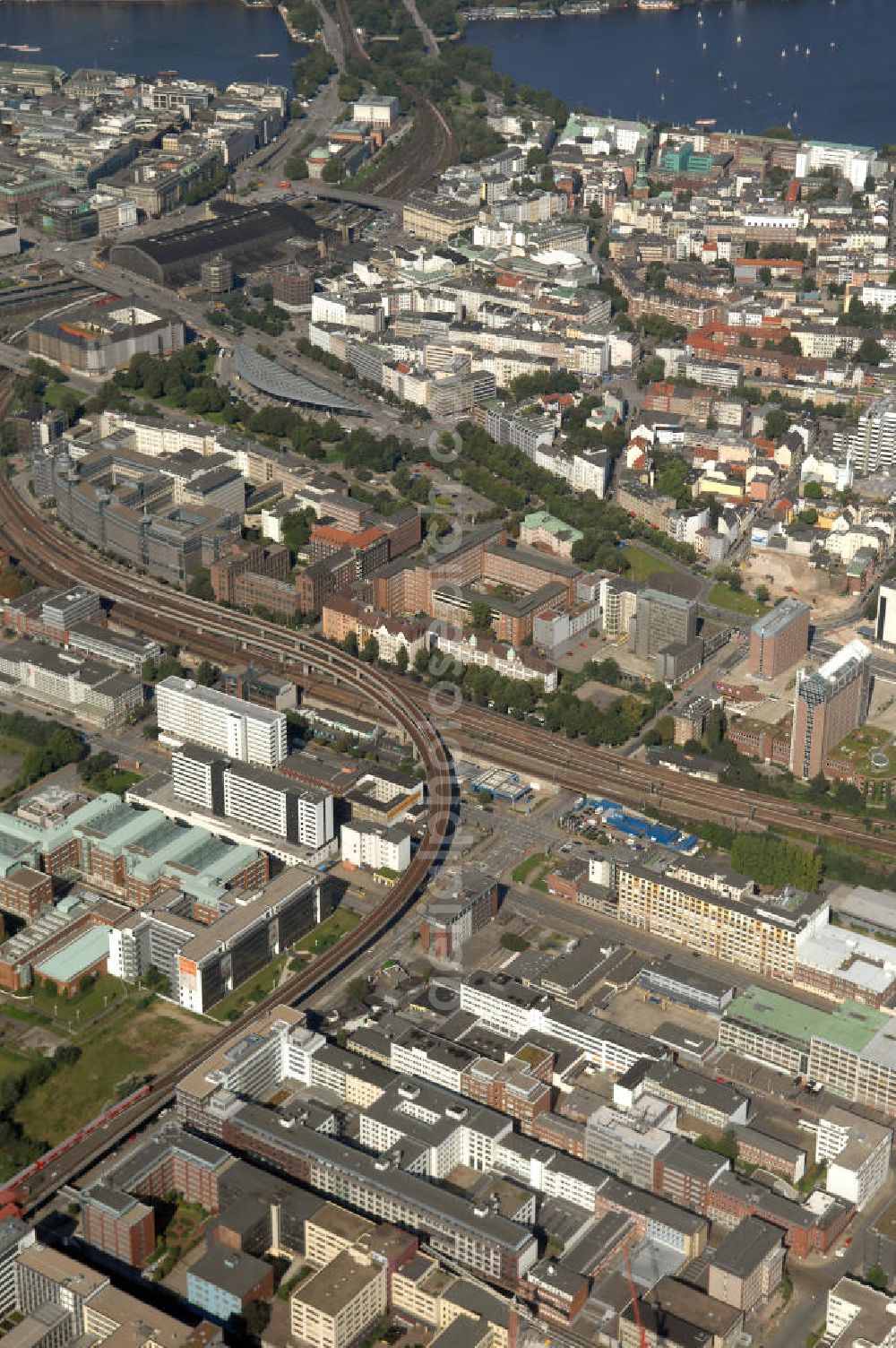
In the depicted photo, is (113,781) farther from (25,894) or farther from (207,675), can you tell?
(25,894)

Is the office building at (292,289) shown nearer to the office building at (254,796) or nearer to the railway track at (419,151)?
the railway track at (419,151)

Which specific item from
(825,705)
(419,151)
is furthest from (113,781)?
(419,151)

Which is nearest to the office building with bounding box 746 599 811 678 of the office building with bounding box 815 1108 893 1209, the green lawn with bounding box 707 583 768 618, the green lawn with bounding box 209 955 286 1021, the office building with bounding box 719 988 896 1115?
the green lawn with bounding box 707 583 768 618

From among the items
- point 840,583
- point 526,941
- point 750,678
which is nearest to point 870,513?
point 840,583

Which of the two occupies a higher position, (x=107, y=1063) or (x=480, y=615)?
(x=480, y=615)

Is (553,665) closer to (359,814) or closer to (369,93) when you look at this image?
(359,814)

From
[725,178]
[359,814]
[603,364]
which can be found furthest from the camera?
[725,178]

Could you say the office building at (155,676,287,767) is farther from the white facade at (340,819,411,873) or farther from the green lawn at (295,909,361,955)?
the green lawn at (295,909,361,955)
